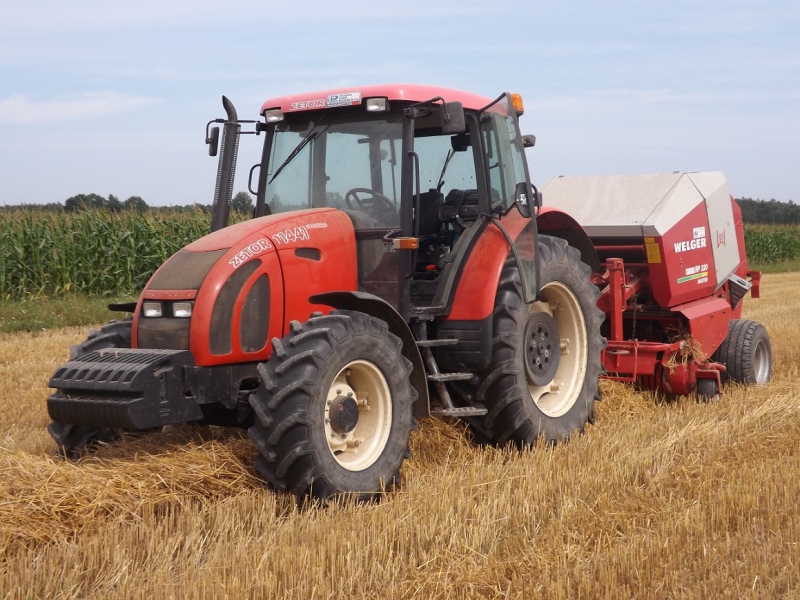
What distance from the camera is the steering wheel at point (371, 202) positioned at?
5.42 m

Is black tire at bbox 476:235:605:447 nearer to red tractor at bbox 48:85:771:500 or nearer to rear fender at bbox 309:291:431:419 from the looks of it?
red tractor at bbox 48:85:771:500

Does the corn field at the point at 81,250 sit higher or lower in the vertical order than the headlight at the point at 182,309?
higher

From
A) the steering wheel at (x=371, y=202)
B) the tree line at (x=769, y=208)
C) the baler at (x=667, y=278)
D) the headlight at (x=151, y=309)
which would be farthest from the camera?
the tree line at (x=769, y=208)

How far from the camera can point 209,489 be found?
452 centimetres

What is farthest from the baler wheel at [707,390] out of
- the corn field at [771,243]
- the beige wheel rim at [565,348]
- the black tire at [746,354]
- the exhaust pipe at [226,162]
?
the corn field at [771,243]

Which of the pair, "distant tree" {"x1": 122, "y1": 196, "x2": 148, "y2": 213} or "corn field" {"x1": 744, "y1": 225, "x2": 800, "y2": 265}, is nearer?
"distant tree" {"x1": 122, "y1": 196, "x2": 148, "y2": 213}

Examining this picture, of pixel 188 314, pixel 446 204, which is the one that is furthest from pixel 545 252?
pixel 188 314

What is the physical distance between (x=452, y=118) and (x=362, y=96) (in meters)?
0.63

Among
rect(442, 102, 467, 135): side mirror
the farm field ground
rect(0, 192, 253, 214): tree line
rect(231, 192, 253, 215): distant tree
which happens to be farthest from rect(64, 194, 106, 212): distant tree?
rect(442, 102, 467, 135): side mirror

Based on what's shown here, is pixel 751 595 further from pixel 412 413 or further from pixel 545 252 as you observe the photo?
pixel 545 252

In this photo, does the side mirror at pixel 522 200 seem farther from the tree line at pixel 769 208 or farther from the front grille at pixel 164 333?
the tree line at pixel 769 208

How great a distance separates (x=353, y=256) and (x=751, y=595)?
2831 mm

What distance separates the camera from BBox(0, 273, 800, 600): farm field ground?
3490 millimetres

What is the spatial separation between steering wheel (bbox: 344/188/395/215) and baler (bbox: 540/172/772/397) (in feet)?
5.64
